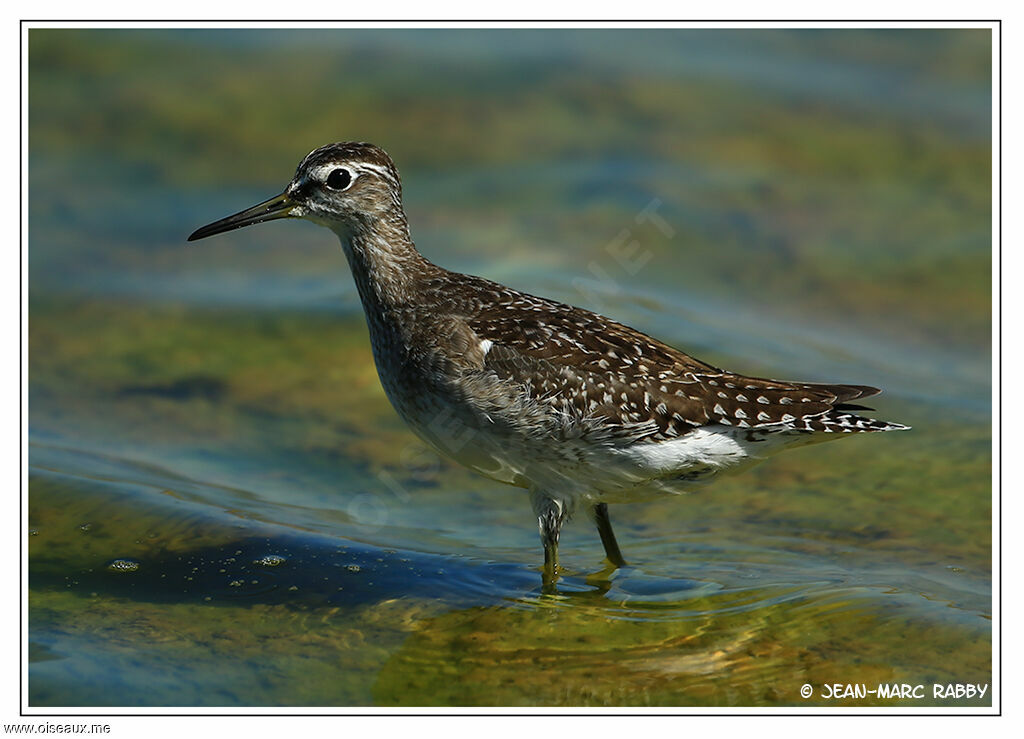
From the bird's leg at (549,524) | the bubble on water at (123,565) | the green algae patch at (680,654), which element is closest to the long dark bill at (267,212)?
the bubble on water at (123,565)

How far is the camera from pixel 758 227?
14.3 m

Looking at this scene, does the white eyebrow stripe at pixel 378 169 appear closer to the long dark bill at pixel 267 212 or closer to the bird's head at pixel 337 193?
the bird's head at pixel 337 193

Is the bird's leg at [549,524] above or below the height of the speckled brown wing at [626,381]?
below

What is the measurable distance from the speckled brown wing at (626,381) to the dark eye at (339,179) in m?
1.33

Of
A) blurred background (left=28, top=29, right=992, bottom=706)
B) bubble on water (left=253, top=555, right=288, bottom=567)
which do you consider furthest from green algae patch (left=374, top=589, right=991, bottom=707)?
bubble on water (left=253, top=555, right=288, bottom=567)

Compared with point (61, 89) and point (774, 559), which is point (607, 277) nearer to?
point (774, 559)

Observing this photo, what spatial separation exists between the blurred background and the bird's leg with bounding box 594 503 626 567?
0.57 ft

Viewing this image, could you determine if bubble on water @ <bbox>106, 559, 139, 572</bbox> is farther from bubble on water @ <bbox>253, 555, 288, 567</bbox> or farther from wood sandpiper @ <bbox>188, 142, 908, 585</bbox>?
wood sandpiper @ <bbox>188, 142, 908, 585</bbox>

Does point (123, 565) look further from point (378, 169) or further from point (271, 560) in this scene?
point (378, 169)

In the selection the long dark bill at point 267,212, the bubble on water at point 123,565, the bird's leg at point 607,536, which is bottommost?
the bubble on water at point 123,565

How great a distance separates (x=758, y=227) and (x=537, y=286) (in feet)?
9.80

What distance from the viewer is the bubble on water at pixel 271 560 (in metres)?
8.60

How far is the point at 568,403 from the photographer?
7.88 meters

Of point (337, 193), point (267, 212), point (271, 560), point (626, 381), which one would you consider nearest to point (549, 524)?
point (626, 381)
